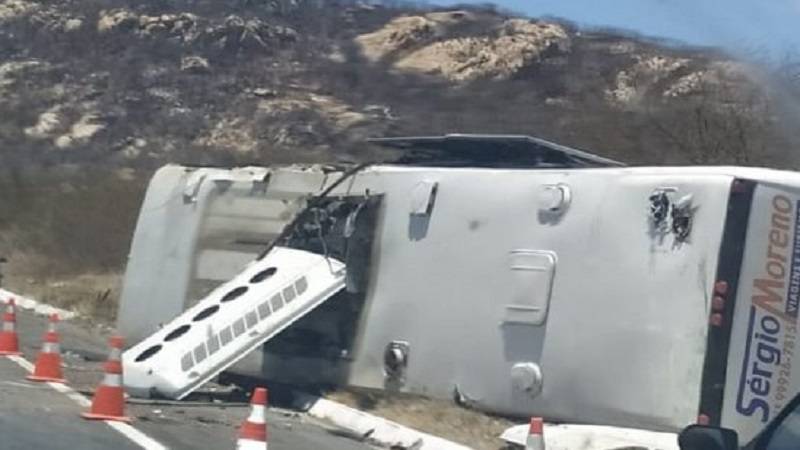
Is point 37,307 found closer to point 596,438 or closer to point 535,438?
point 596,438

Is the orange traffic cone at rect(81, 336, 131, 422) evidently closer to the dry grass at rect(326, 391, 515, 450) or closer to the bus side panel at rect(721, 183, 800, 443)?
the dry grass at rect(326, 391, 515, 450)

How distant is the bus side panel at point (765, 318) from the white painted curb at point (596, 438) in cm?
57

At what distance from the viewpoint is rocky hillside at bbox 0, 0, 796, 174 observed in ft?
161

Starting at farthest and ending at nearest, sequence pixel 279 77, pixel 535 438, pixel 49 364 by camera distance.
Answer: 1. pixel 279 77
2. pixel 49 364
3. pixel 535 438

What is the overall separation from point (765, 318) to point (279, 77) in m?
54.2

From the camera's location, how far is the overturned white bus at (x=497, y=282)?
1320 centimetres

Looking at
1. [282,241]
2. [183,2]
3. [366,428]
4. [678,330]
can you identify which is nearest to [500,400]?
[366,428]

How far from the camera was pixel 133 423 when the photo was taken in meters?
14.2

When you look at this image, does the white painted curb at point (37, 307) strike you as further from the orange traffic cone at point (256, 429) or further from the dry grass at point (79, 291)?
the orange traffic cone at point (256, 429)

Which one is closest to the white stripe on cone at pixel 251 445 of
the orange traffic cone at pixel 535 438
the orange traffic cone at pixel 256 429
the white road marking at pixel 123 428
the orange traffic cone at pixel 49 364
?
the orange traffic cone at pixel 256 429

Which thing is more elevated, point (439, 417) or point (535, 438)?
point (535, 438)

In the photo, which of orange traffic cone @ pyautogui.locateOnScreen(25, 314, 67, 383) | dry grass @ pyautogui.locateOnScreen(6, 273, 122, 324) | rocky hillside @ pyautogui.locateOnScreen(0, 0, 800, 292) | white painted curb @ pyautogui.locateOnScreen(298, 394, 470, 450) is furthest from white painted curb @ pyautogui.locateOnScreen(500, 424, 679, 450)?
dry grass @ pyautogui.locateOnScreen(6, 273, 122, 324)

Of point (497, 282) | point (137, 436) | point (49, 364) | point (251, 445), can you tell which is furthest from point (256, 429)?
point (49, 364)

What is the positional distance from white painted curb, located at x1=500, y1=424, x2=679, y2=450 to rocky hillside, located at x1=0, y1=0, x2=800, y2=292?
45.2ft
